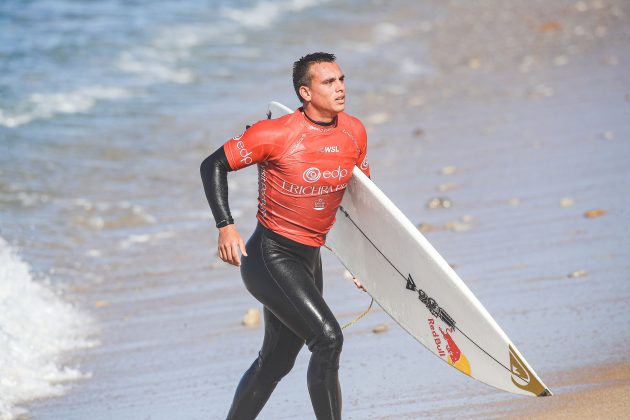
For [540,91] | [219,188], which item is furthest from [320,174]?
[540,91]

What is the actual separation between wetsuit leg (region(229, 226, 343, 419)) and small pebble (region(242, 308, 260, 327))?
5.57 feet

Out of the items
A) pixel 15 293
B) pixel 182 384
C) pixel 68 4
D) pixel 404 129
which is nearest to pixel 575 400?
pixel 182 384

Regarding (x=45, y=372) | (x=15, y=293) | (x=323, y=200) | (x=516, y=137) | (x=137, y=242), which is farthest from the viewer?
(x=516, y=137)

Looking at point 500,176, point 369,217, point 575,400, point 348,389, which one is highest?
point 369,217

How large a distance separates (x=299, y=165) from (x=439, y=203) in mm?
4063

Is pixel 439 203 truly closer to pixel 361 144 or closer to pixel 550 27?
pixel 361 144

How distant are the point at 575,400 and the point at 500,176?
14.4 feet

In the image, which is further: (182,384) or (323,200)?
(182,384)

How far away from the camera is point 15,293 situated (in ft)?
23.2

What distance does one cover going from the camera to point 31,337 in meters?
6.44

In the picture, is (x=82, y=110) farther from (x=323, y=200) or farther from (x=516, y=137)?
(x=323, y=200)

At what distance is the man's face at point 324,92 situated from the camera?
4.46 m

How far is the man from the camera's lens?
14.3 feet

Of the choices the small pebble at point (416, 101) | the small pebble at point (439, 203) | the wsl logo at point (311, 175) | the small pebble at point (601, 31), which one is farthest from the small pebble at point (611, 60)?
the wsl logo at point (311, 175)
